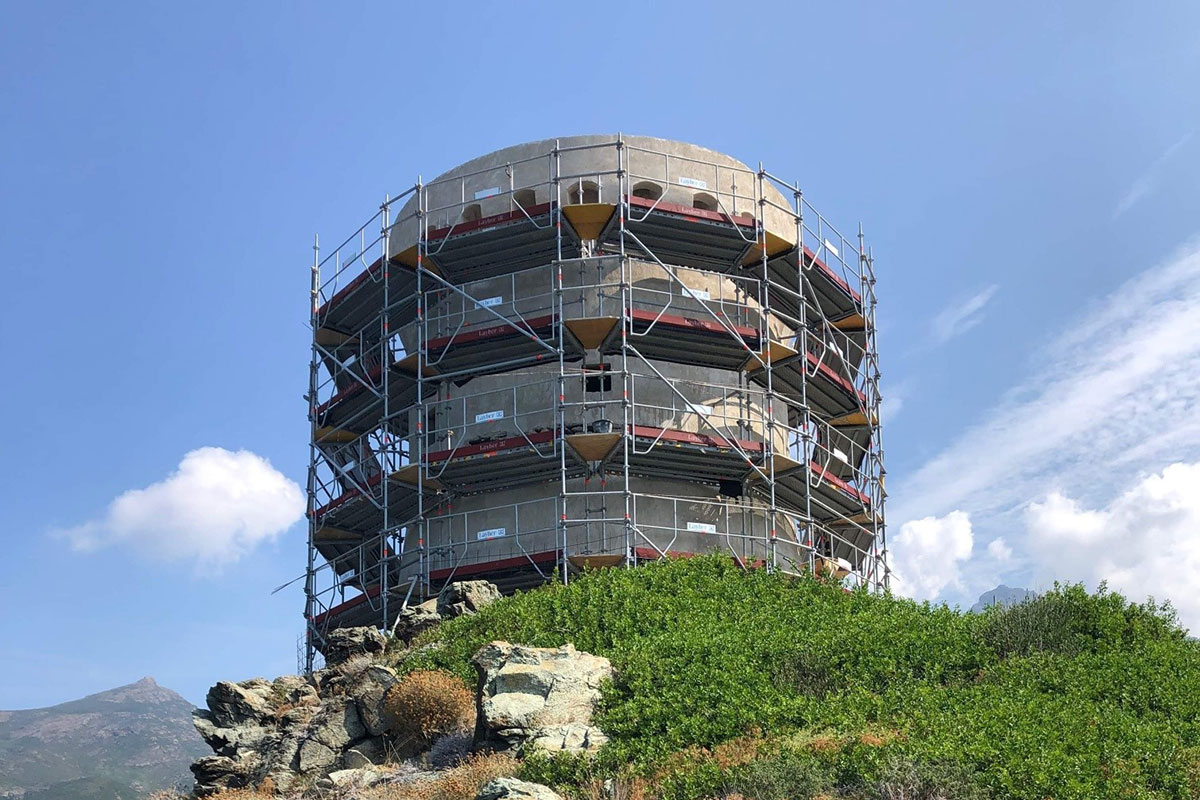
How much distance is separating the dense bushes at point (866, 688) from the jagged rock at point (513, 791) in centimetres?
163

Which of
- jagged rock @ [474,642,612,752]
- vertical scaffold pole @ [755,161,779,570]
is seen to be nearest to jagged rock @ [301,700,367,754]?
jagged rock @ [474,642,612,752]

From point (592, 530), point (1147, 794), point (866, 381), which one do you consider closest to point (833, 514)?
point (866, 381)

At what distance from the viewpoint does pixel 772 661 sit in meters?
23.1

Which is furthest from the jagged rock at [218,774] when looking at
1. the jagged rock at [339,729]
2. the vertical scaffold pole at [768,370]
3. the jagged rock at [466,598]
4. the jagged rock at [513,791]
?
the vertical scaffold pole at [768,370]

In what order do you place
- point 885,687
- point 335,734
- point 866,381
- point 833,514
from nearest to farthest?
point 885,687 → point 335,734 → point 833,514 → point 866,381

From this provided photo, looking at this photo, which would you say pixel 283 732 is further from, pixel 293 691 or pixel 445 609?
Answer: pixel 445 609

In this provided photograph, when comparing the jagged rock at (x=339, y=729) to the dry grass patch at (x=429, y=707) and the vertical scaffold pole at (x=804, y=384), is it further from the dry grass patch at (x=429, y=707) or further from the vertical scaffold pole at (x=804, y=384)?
the vertical scaffold pole at (x=804, y=384)

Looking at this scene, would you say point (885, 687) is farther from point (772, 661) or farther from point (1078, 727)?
point (1078, 727)

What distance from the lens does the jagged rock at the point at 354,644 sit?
3131 cm

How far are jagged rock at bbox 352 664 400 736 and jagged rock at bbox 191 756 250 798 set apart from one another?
8.42 feet

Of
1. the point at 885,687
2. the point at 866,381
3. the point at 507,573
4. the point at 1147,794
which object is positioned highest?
the point at 866,381

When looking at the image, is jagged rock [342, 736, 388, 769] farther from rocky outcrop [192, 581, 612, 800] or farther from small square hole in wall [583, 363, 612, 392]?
small square hole in wall [583, 363, 612, 392]

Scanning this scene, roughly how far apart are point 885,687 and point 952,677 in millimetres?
1189

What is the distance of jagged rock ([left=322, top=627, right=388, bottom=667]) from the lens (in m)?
31.3
